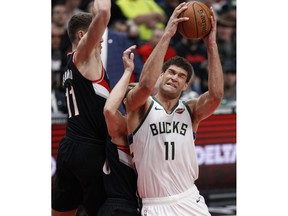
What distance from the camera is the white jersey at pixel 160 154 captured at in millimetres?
5082

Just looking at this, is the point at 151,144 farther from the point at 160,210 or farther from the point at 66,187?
the point at 66,187

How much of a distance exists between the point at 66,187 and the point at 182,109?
51.5 inches

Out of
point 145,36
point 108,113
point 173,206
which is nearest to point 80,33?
point 108,113

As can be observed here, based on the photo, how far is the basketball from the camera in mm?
5000

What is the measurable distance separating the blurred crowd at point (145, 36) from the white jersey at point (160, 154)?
2.94 m

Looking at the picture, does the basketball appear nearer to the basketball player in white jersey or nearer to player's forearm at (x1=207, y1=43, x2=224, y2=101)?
the basketball player in white jersey

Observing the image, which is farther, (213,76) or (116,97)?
(213,76)

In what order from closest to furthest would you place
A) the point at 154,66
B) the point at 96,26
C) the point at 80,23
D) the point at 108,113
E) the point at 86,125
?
the point at 154,66
the point at 108,113
the point at 96,26
the point at 86,125
the point at 80,23

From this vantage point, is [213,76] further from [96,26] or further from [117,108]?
[96,26]

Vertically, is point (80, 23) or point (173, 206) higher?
point (80, 23)

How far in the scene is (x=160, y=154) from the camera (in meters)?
5.08

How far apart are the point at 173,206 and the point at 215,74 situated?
45.7 inches

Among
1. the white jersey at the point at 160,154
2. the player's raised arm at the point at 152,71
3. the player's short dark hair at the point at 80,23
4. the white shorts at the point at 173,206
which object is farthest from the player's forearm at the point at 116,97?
the white shorts at the point at 173,206

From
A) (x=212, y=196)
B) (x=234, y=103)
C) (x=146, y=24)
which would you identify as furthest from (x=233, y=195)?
(x=146, y=24)
